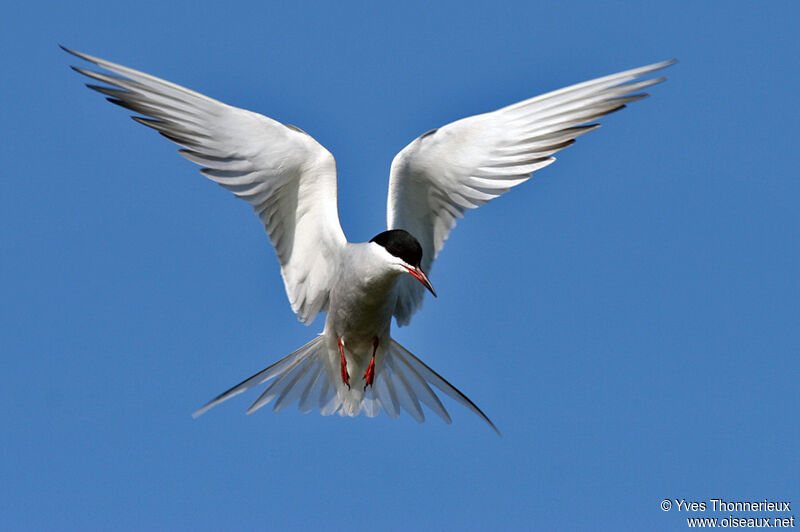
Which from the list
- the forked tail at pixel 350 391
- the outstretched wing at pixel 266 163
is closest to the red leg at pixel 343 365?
the forked tail at pixel 350 391

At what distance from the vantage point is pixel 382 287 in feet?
25.3

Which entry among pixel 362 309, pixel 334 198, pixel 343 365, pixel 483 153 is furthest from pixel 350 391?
pixel 483 153

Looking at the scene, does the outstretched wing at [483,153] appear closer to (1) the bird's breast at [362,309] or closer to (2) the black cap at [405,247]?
(1) the bird's breast at [362,309]

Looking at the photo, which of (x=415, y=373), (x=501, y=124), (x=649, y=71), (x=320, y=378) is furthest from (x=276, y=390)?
(x=649, y=71)

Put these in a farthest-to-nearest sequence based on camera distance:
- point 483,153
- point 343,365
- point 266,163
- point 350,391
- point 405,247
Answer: point 350,391 < point 343,365 < point 483,153 < point 266,163 < point 405,247

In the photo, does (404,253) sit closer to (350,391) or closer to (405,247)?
(405,247)

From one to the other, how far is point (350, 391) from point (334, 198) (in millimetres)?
1570

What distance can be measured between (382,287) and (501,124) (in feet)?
4.76

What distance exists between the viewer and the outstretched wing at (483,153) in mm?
7699

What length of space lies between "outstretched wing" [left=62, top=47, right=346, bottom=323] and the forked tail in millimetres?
417

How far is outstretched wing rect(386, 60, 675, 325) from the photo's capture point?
25.3ft

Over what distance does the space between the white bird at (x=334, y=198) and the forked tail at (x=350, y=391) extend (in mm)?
11

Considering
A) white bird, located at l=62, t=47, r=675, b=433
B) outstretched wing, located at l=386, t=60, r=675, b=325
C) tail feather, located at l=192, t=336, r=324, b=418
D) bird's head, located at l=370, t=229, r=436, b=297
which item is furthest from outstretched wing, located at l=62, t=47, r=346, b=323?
bird's head, located at l=370, t=229, r=436, b=297

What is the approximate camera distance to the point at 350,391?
8656 mm
